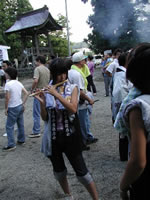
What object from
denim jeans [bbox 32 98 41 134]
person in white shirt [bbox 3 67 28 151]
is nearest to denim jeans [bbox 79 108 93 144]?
person in white shirt [bbox 3 67 28 151]

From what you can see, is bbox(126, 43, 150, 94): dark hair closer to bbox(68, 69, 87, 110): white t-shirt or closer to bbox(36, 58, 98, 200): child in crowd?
bbox(36, 58, 98, 200): child in crowd

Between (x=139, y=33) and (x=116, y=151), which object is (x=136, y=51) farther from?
(x=139, y=33)

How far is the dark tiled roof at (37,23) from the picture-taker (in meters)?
18.7

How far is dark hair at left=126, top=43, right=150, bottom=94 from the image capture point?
1.13 metres

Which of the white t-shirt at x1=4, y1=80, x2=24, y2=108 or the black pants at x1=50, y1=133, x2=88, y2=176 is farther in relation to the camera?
the white t-shirt at x1=4, y1=80, x2=24, y2=108

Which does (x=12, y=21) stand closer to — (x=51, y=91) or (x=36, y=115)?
(x=36, y=115)

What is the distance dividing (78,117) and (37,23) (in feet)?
57.4

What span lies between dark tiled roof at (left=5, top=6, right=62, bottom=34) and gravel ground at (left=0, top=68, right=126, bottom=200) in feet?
51.3

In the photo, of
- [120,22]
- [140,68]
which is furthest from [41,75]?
[120,22]

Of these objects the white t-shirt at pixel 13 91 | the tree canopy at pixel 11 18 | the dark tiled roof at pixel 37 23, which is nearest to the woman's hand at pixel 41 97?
the white t-shirt at pixel 13 91

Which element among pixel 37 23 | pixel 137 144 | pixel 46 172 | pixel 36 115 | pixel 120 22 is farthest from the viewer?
pixel 120 22

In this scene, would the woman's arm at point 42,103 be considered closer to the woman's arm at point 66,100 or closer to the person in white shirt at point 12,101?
the woman's arm at point 66,100

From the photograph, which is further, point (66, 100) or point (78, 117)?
point (78, 117)

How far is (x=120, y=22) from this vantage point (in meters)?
21.4
